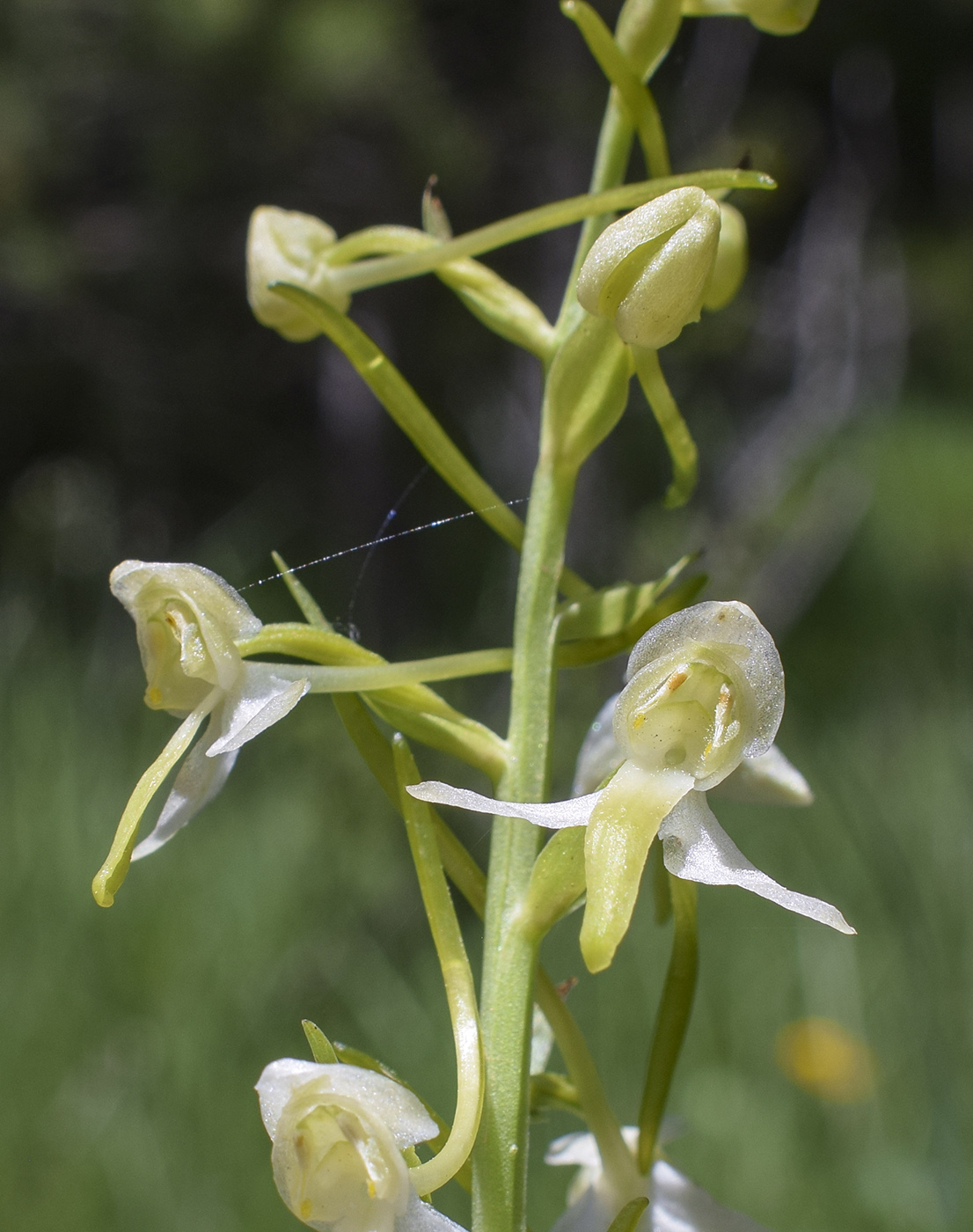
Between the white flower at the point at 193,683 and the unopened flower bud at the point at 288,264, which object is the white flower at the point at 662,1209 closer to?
the white flower at the point at 193,683

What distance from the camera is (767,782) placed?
2.85 ft

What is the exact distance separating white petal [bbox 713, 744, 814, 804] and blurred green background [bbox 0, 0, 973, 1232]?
1.25m

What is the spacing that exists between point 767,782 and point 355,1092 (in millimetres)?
393

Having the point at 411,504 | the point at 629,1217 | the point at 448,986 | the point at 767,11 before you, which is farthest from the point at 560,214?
the point at 411,504

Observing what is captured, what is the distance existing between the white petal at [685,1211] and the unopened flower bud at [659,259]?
56 cm

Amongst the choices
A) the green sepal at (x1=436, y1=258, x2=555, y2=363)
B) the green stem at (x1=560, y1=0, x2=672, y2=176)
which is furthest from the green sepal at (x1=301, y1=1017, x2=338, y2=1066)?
the green stem at (x1=560, y1=0, x2=672, y2=176)

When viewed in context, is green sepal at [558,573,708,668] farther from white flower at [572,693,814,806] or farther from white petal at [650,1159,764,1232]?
white petal at [650,1159,764,1232]

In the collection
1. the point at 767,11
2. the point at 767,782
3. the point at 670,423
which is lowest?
the point at 767,782

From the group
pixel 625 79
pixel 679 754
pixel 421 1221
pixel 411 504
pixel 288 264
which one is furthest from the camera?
pixel 411 504

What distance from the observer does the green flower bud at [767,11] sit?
0.88 metres

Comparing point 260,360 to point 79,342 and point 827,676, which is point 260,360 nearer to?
point 79,342

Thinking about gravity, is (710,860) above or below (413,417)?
below

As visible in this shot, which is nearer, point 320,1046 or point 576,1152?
point 320,1046

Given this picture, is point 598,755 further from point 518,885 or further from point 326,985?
point 326,985
